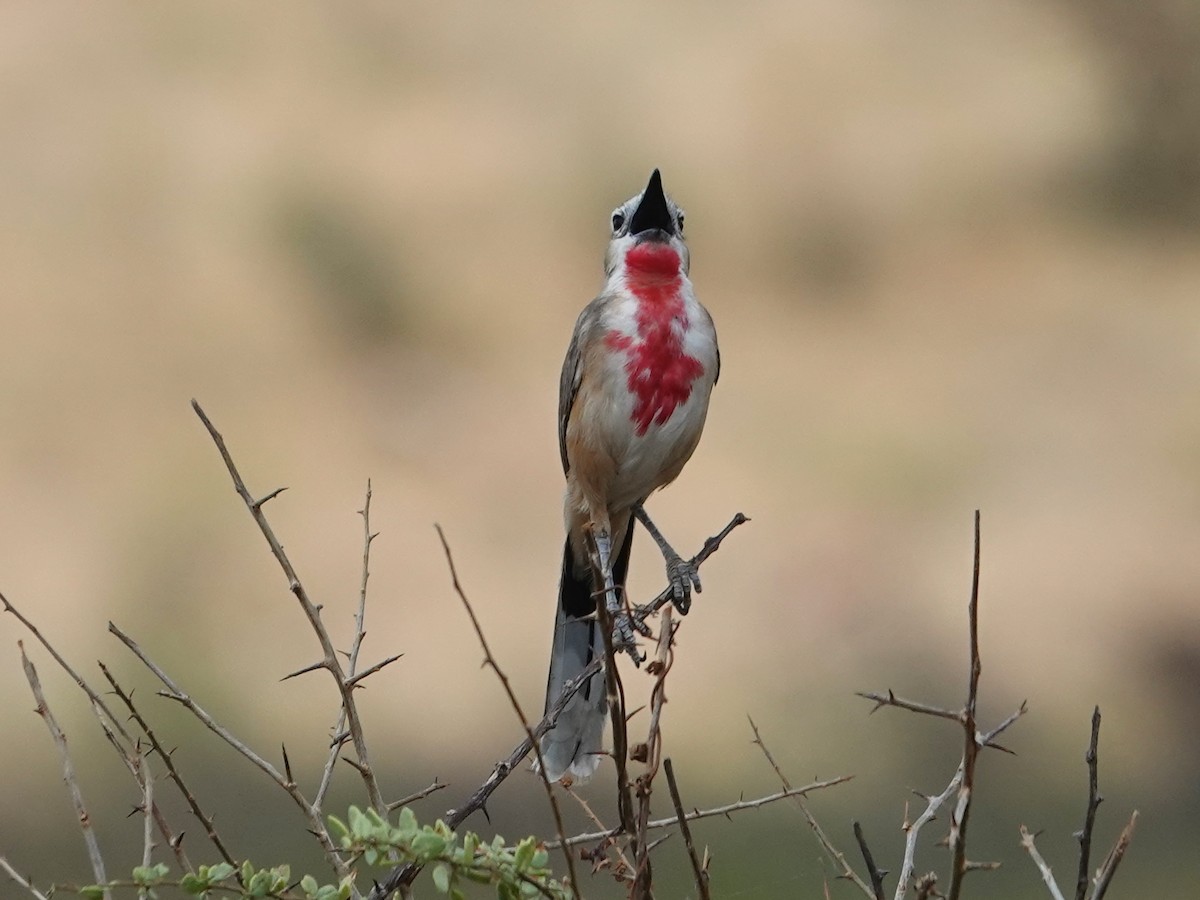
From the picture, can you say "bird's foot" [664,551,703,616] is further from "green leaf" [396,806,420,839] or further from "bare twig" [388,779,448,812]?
"green leaf" [396,806,420,839]

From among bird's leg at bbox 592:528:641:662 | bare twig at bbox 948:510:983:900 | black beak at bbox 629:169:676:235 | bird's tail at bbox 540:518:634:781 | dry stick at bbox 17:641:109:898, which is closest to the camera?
bare twig at bbox 948:510:983:900

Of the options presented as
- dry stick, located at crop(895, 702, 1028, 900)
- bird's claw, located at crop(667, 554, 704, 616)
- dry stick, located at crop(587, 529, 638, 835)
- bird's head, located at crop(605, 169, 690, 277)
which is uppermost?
bird's head, located at crop(605, 169, 690, 277)

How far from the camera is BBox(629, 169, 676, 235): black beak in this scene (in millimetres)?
3181

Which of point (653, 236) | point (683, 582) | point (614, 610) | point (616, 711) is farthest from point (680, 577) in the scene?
point (616, 711)

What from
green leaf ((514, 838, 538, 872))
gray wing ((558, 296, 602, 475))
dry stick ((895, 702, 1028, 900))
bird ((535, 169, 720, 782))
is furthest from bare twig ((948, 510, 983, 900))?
gray wing ((558, 296, 602, 475))

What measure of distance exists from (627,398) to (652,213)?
1.41 ft

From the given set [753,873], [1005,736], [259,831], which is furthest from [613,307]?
[1005,736]

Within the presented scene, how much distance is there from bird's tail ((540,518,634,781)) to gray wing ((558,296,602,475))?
0.96 feet

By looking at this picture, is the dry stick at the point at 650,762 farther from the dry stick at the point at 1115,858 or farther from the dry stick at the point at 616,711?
the dry stick at the point at 1115,858

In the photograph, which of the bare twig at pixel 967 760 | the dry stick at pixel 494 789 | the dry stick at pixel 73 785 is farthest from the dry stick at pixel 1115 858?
the dry stick at pixel 73 785

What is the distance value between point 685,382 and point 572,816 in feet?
6.64

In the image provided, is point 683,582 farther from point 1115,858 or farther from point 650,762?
point 1115,858

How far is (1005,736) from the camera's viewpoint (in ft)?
16.9

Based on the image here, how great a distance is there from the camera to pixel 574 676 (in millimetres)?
3018
